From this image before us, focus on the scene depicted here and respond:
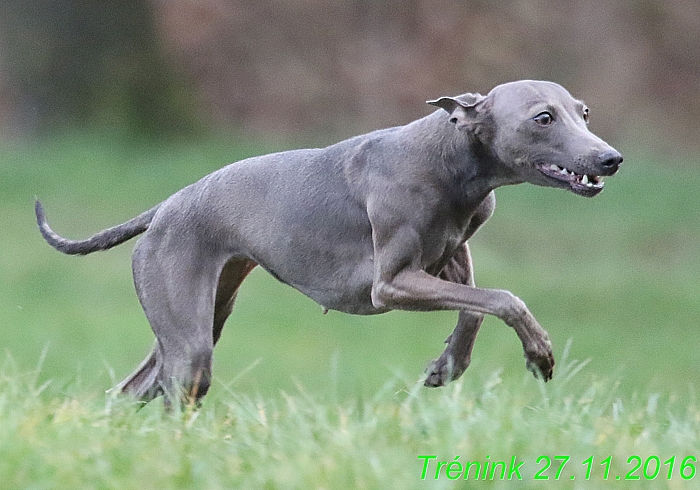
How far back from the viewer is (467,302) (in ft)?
19.2

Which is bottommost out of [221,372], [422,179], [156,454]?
[221,372]

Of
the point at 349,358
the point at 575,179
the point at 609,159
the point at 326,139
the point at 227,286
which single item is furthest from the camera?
the point at 326,139

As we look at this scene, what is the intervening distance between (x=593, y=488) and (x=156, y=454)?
5.31 ft

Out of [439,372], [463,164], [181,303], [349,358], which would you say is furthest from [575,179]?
[349,358]

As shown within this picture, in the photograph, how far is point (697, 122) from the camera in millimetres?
26797

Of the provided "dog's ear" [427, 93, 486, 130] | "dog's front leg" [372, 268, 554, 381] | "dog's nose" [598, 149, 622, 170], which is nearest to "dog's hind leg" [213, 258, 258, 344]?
"dog's front leg" [372, 268, 554, 381]

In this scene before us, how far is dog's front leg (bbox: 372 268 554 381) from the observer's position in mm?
5730

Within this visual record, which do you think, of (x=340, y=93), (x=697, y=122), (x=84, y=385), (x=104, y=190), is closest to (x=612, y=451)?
(x=84, y=385)

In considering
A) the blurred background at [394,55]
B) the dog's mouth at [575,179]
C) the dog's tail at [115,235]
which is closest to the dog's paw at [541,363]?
the dog's mouth at [575,179]

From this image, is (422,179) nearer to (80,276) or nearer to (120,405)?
(120,405)

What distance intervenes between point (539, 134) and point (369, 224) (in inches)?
38.1

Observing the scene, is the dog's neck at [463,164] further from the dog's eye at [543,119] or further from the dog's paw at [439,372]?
the dog's paw at [439,372]

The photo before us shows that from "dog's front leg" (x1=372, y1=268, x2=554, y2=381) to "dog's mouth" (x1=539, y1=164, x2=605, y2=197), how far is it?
0.55 meters

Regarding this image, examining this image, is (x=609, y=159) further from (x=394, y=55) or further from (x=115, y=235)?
(x=394, y=55)
